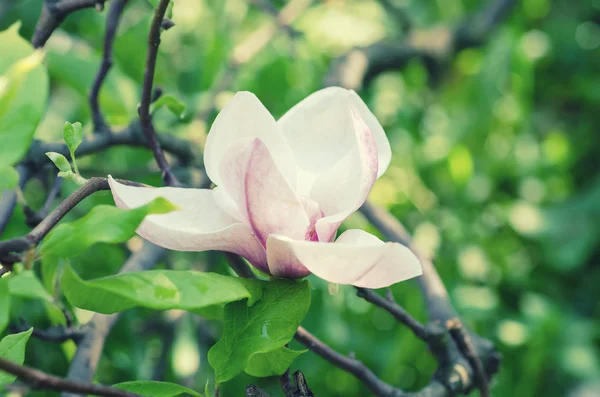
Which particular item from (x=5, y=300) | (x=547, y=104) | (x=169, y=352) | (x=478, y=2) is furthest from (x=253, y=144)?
(x=478, y=2)

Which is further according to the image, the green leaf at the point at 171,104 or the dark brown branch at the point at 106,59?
the dark brown branch at the point at 106,59

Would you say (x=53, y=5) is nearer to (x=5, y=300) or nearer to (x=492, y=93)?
(x=5, y=300)

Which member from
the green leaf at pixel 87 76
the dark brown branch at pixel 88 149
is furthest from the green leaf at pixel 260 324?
the green leaf at pixel 87 76

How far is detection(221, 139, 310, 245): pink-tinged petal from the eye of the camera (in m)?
A: 0.40

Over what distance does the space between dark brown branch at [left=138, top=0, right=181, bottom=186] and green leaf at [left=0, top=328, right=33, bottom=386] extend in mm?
164

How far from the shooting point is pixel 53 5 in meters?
0.61

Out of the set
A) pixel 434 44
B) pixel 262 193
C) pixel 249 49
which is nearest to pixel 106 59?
pixel 262 193

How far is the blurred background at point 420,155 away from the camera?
952 mm

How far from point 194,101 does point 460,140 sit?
575 millimetres

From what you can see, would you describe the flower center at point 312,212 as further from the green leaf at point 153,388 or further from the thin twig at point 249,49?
the thin twig at point 249,49

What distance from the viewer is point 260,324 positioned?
43cm

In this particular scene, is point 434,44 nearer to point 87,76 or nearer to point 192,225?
point 87,76

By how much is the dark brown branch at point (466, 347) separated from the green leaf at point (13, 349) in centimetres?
35

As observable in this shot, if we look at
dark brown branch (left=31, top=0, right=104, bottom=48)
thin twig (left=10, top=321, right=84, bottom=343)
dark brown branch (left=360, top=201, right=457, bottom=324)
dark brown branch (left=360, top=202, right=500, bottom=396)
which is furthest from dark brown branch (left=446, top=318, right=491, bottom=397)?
dark brown branch (left=31, top=0, right=104, bottom=48)
